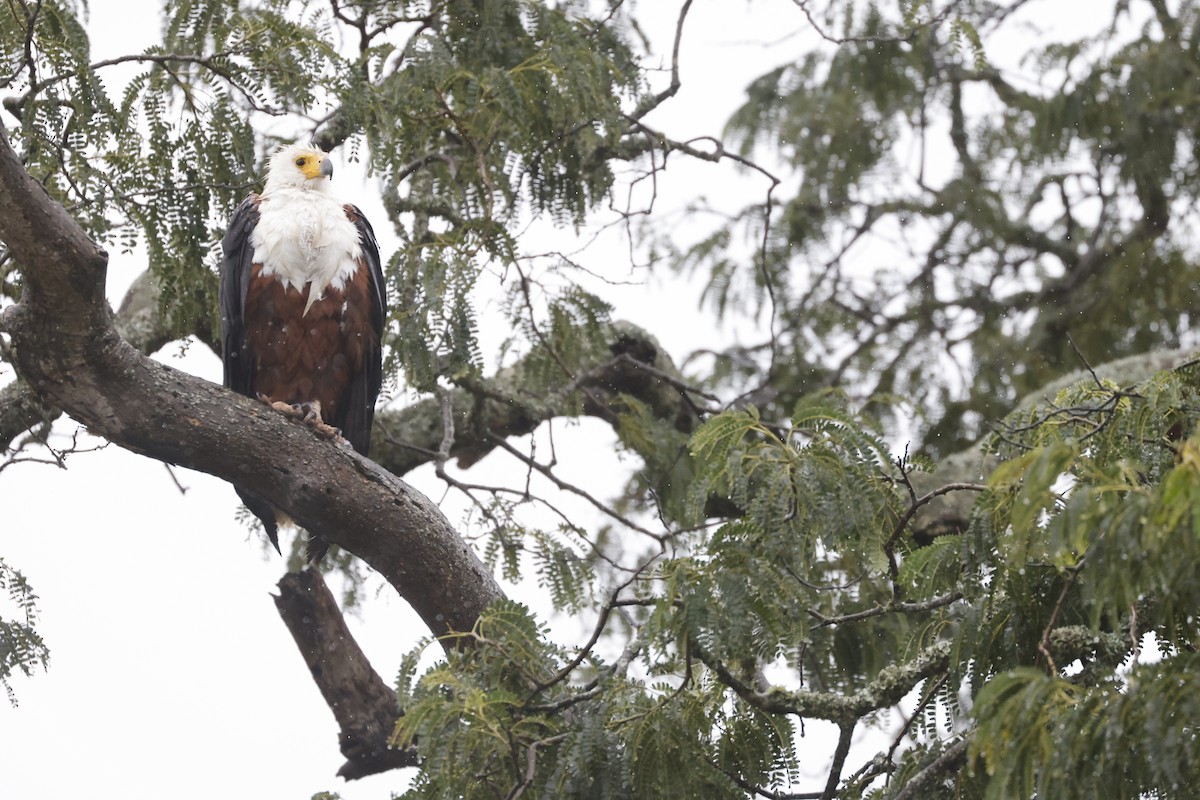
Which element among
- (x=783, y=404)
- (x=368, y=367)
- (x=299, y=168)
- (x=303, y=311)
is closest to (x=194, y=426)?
(x=303, y=311)

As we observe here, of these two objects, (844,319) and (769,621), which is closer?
(769,621)

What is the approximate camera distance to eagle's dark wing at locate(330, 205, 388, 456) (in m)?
4.15

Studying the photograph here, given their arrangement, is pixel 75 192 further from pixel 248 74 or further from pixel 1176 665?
pixel 1176 665

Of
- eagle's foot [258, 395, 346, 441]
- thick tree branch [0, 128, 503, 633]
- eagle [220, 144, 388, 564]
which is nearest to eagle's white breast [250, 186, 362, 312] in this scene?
eagle [220, 144, 388, 564]

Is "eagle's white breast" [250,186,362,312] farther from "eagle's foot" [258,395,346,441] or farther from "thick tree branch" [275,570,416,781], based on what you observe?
"thick tree branch" [275,570,416,781]

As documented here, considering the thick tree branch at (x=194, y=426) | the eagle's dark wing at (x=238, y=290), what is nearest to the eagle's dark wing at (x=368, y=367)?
the eagle's dark wing at (x=238, y=290)

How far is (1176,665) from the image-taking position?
1869 millimetres

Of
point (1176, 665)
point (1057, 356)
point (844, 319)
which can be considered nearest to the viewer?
point (1176, 665)

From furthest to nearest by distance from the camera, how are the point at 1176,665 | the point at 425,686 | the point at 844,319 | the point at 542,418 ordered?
the point at 844,319, the point at 542,418, the point at 425,686, the point at 1176,665

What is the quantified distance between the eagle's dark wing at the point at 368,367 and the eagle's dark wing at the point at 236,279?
357mm

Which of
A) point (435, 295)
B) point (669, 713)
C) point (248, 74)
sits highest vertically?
point (248, 74)

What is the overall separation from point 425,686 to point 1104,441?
4.44 ft

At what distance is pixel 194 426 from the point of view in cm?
292

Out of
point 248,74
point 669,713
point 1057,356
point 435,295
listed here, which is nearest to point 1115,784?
point 669,713
